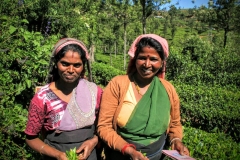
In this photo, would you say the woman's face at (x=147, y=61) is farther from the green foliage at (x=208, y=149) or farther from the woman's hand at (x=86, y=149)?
the green foliage at (x=208, y=149)

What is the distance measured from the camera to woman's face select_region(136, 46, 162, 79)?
1.82 m

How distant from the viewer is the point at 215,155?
3131 mm

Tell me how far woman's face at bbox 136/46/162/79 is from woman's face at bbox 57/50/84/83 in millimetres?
539

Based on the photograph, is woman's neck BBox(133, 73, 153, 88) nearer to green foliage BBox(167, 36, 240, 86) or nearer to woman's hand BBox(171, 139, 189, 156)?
woman's hand BBox(171, 139, 189, 156)

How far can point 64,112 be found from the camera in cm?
176

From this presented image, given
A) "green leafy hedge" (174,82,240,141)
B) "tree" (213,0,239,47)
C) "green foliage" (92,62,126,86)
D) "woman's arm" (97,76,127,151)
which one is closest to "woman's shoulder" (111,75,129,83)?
"woman's arm" (97,76,127,151)

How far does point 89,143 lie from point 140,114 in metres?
0.52

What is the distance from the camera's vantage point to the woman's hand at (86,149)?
5.86ft

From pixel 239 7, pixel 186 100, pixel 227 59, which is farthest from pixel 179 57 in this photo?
pixel 239 7

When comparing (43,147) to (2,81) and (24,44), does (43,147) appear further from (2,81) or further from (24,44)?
(24,44)

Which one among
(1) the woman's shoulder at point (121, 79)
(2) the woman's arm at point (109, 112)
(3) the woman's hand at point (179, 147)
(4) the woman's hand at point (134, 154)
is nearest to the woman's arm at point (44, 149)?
(2) the woman's arm at point (109, 112)

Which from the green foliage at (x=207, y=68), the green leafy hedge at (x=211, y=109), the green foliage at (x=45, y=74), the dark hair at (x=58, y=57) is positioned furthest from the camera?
the green foliage at (x=207, y=68)

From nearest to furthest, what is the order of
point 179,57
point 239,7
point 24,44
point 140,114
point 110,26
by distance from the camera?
point 140,114 < point 24,44 < point 179,57 < point 239,7 < point 110,26

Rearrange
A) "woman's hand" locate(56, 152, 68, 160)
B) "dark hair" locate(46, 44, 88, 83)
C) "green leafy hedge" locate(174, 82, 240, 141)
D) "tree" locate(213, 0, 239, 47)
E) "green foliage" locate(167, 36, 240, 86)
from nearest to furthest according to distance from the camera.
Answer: "woman's hand" locate(56, 152, 68, 160), "dark hair" locate(46, 44, 88, 83), "green leafy hedge" locate(174, 82, 240, 141), "green foliage" locate(167, 36, 240, 86), "tree" locate(213, 0, 239, 47)
